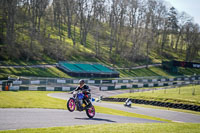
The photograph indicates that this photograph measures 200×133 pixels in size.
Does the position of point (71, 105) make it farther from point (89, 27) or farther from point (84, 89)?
point (89, 27)

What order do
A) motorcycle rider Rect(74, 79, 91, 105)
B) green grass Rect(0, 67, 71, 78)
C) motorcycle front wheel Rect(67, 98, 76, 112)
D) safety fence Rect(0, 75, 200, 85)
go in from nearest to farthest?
motorcycle rider Rect(74, 79, 91, 105) < motorcycle front wheel Rect(67, 98, 76, 112) < safety fence Rect(0, 75, 200, 85) < green grass Rect(0, 67, 71, 78)

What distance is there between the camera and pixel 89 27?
90188 mm

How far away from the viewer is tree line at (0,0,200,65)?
57281 mm

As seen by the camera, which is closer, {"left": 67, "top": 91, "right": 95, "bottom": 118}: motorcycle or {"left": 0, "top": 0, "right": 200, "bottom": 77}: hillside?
{"left": 67, "top": 91, "right": 95, "bottom": 118}: motorcycle

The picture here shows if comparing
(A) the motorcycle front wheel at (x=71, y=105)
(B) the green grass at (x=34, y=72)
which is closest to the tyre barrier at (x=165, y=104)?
(B) the green grass at (x=34, y=72)

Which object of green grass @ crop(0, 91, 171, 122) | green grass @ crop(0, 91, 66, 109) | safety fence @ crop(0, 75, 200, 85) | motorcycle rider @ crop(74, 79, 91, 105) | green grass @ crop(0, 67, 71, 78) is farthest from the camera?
green grass @ crop(0, 67, 71, 78)

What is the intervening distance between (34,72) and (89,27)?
151 feet

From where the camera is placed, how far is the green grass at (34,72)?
44.9 metres

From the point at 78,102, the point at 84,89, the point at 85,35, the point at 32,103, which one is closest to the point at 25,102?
the point at 32,103

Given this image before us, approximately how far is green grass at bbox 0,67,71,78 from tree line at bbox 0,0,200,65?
22.8ft

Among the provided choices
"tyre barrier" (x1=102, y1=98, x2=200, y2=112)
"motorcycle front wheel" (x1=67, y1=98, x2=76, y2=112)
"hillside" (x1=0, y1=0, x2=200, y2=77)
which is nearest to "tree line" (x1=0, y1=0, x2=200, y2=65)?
"hillside" (x1=0, y1=0, x2=200, y2=77)

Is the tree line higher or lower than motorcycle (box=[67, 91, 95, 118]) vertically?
higher

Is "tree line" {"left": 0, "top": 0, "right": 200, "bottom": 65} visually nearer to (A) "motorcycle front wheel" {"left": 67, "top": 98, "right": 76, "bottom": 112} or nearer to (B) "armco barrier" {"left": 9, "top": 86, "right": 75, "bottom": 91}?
(B) "armco barrier" {"left": 9, "top": 86, "right": 75, "bottom": 91}

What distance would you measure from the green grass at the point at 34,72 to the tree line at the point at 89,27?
6.96 meters
